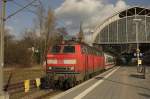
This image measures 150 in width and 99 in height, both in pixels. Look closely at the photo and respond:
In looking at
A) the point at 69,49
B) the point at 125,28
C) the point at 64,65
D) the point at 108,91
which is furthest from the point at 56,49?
the point at 125,28

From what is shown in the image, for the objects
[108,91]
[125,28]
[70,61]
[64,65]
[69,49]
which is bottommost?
[108,91]

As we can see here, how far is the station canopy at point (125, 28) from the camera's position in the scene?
291ft

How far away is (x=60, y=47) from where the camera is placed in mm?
21109

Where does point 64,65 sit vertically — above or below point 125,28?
below

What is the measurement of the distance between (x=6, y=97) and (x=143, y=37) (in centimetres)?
7862

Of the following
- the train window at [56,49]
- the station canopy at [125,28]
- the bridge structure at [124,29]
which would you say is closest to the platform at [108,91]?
the train window at [56,49]

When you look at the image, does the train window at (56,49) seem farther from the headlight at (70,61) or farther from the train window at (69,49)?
the headlight at (70,61)

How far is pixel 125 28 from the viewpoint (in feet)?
295

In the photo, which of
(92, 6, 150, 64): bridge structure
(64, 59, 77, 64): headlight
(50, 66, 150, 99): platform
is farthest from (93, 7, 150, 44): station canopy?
(64, 59, 77, 64): headlight

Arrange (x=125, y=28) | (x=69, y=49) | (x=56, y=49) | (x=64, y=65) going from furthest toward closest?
(x=125, y=28), (x=56, y=49), (x=69, y=49), (x=64, y=65)

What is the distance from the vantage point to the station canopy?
3497 inches

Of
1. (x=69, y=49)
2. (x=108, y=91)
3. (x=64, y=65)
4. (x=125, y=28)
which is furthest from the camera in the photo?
(x=125, y=28)

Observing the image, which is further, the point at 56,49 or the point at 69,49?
the point at 56,49

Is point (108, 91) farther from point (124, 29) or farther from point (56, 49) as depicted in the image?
point (124, 29)
